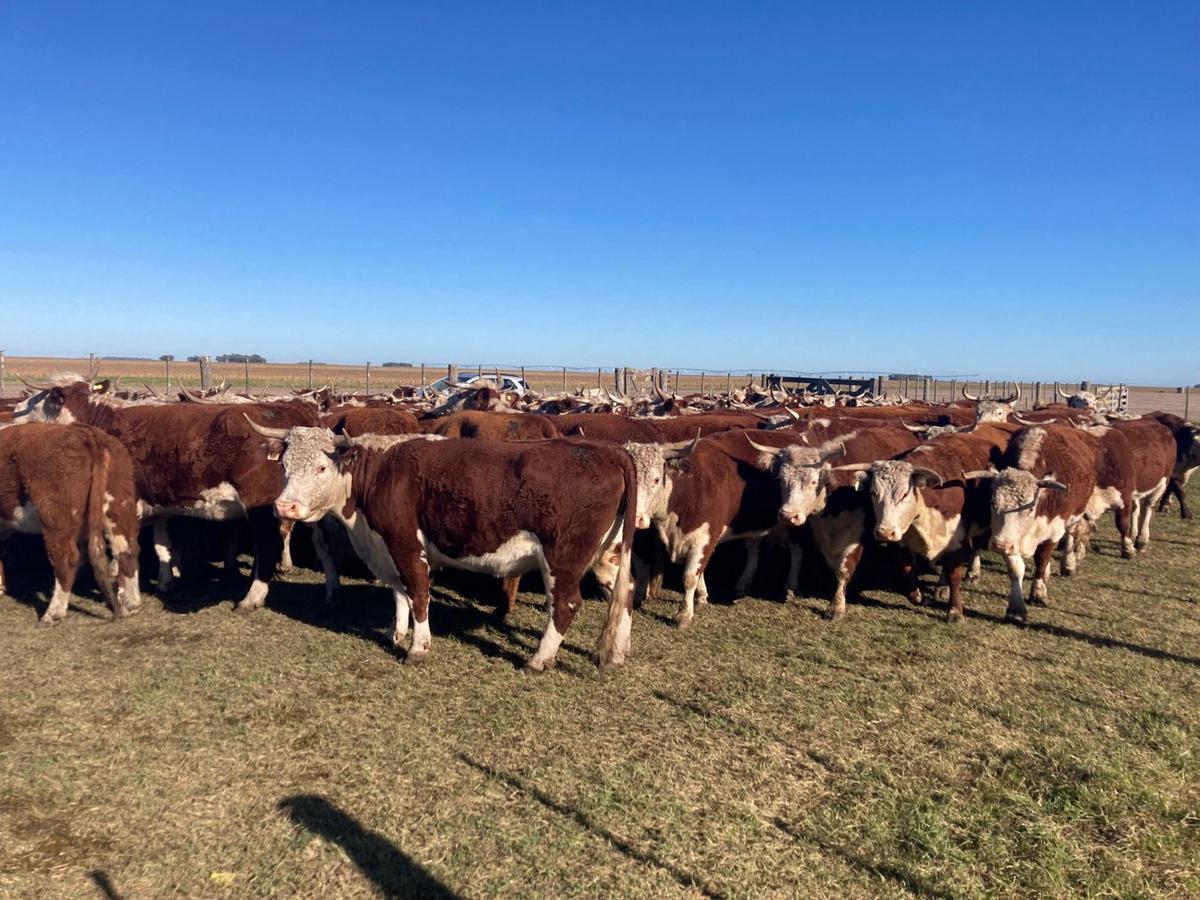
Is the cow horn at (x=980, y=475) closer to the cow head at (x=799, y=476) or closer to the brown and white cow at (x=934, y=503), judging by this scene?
the brown and white cow at (x=934, y=503)

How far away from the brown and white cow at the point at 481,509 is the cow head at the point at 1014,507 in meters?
3.59

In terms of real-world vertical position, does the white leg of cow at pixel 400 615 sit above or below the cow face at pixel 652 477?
below

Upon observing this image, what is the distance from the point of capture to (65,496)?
6684 mm

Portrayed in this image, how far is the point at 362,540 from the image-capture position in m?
6.39

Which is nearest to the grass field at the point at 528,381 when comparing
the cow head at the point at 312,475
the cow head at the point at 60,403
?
the cow head at the point at 60,403

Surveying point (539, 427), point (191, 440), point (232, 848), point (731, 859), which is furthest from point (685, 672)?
point (191, 440)

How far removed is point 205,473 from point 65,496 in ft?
4.02

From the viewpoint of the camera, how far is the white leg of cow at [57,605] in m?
6.67

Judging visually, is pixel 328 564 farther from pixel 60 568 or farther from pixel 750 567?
pixel 750 567

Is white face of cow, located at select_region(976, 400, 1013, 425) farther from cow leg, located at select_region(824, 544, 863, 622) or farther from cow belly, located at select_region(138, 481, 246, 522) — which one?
cow belly, located at select_region(138, 481, 246, 522)

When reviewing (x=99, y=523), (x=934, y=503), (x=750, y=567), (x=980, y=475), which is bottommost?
(x=750, y=567)

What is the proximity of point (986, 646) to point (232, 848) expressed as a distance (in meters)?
5.70

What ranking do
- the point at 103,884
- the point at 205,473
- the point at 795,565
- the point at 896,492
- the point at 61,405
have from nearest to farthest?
the point at 103,884, the point at 896,492, the point at 205,473, the point at 795,565, the point at 61,405

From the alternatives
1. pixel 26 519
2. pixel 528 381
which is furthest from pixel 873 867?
pixel 528 381
